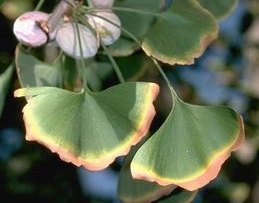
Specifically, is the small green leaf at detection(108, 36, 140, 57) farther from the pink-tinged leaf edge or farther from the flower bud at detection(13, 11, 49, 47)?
the pink-tinged leaf edge

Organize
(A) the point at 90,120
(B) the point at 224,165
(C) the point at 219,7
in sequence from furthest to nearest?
(B) the point at 224,165 → (C) the point at 219,7 → (A) the point at 90,120

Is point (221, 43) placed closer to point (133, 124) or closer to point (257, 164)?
point (257, 164)

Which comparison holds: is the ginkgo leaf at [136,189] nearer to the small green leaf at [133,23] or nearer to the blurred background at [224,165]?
the small green leaf at [133,23]

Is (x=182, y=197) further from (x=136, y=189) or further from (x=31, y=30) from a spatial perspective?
(x=31, y=30)

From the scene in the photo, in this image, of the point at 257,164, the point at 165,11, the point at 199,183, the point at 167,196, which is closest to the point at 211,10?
the point at 165,11

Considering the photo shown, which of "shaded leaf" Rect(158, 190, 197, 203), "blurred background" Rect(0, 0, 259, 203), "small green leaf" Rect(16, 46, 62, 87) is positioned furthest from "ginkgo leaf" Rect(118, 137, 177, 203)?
"blurred background" Rect(0, 0, 259, 203)

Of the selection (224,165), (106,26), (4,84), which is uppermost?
(106,26)

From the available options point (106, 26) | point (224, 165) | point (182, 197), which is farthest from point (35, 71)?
point (224, 165)
